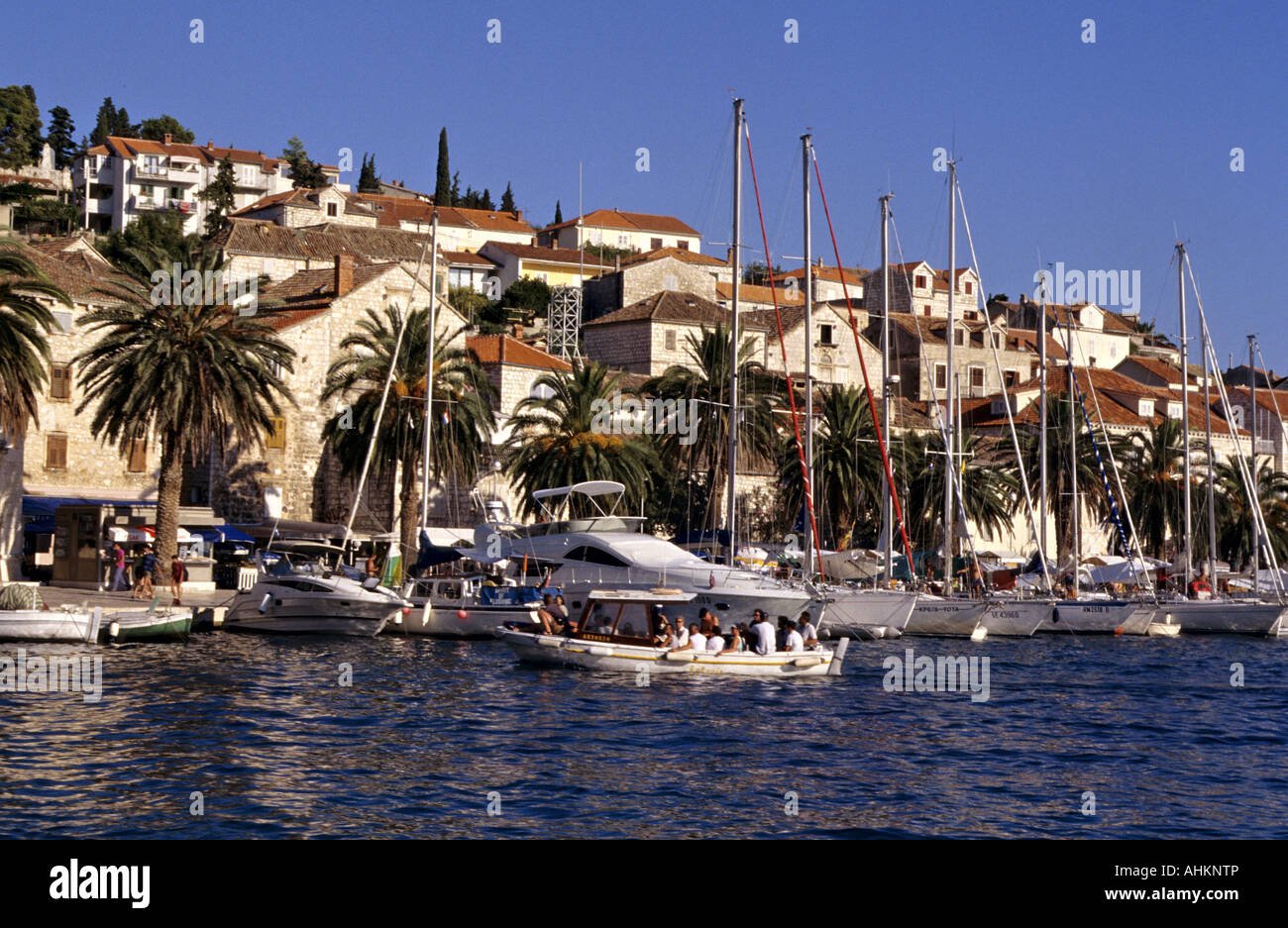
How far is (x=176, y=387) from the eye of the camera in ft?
139

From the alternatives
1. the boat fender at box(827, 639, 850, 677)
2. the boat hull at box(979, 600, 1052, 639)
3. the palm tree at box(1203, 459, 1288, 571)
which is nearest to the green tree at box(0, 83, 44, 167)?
the palm tree at box(1203, 459, 1288, 571)

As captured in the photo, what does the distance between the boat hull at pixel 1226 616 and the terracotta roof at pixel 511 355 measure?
28507 millimetres

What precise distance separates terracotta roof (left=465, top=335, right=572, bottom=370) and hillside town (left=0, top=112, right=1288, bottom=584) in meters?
0.16

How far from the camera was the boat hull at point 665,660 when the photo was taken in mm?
32125

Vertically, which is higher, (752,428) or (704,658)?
(752,428)

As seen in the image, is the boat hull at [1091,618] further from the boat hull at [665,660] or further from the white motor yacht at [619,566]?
the boat hull at [665,660]

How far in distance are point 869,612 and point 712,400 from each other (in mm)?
15336

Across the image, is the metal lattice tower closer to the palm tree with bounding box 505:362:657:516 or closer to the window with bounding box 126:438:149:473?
the palm tree with bounding box 505:362:657:516

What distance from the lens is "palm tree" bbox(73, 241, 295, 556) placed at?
42719 mm

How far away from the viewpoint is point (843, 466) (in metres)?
59.9

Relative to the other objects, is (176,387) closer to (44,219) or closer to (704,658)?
(704,658)

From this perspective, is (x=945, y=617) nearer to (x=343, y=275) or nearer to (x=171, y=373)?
(x=171, y=373)
